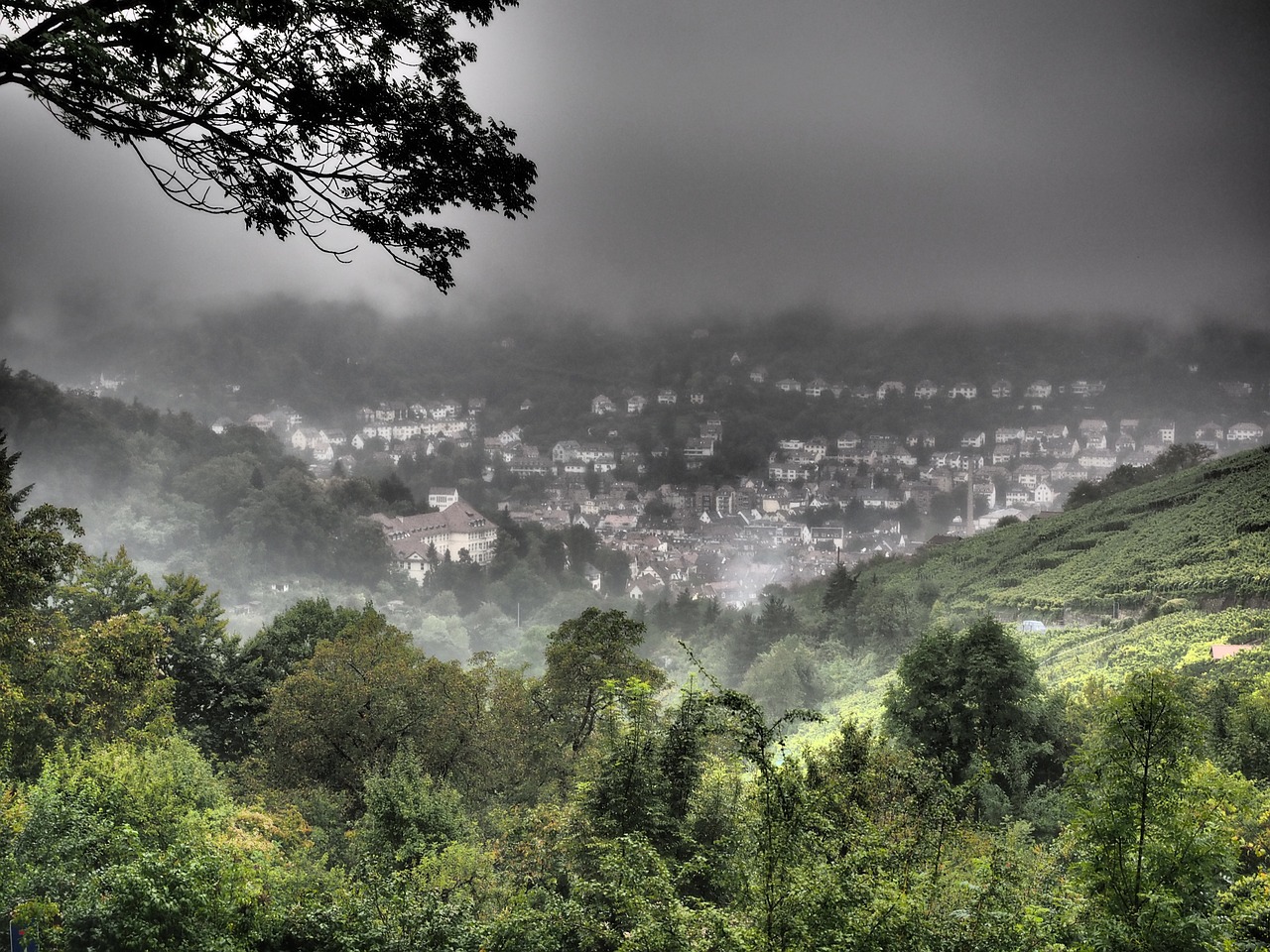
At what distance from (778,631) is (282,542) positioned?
43.8m

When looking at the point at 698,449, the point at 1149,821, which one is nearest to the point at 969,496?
the point at 698,449

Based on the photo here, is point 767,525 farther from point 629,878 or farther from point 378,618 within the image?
point 629,878

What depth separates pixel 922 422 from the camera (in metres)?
102

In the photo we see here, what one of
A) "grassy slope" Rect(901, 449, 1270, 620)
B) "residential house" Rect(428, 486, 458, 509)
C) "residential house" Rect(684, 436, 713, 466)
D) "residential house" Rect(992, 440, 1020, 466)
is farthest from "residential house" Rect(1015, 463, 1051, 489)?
"residential house" Rect(428, 486, 458, 509)

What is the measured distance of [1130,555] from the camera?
3319 centimetres

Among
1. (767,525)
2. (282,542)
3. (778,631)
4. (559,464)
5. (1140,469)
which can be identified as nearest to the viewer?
(778,631)

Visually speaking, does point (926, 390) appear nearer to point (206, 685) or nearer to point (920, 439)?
point (920, 439)

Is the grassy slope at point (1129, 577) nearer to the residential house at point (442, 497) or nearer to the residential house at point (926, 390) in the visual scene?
the residential house at point (442, 497)

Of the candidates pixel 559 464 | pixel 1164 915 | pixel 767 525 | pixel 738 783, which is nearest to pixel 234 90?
pixel 1164 915

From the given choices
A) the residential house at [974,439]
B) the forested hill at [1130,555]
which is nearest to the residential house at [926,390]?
the residential house at [974,439]

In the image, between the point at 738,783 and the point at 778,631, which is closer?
the point at 738,783

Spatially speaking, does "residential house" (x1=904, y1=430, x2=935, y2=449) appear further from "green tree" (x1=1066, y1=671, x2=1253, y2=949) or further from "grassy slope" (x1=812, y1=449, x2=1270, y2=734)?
"green tree" (x1=1066, y1=671, x2=1253, y2=949)

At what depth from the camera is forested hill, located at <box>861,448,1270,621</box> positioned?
27312 millimetres

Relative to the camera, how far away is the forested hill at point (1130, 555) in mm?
27312
